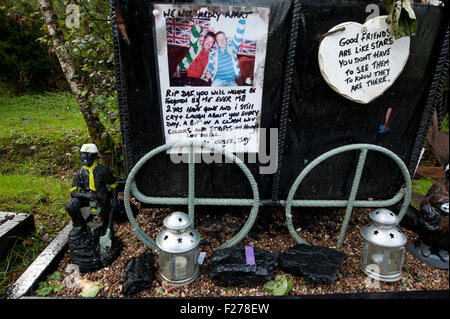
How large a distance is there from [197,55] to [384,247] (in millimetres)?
2099

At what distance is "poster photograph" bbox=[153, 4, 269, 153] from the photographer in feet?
7.58

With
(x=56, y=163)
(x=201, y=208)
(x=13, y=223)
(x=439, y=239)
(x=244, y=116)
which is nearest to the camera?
(x=439, y=239)

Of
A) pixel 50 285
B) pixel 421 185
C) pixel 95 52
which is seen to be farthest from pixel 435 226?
pixel 95 52

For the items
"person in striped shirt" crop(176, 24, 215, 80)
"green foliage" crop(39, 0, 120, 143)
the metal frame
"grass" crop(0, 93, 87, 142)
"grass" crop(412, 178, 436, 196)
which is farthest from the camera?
"grass" crop(0, 93, 87, 142)

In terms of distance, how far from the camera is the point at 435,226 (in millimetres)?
2354

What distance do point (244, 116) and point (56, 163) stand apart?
3503mm

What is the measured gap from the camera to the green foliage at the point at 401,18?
225 cm

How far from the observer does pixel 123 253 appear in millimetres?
2725

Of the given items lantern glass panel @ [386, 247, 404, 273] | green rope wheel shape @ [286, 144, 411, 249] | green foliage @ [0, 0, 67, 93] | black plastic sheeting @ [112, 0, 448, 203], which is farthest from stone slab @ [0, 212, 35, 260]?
green foliage @ [0, 0, 67, 93]

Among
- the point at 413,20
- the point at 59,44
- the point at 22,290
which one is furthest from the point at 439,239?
the point at 59,44

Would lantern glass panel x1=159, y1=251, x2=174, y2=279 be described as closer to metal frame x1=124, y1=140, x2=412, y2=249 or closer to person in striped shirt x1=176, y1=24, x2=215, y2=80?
metal frame x1=124, y1=140, x2=412, y2=249

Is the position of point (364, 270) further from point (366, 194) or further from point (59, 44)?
point (59, 44)

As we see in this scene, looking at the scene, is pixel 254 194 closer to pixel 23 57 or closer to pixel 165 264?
pixel 165 264

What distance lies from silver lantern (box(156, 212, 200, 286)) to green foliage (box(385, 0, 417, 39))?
217cm
